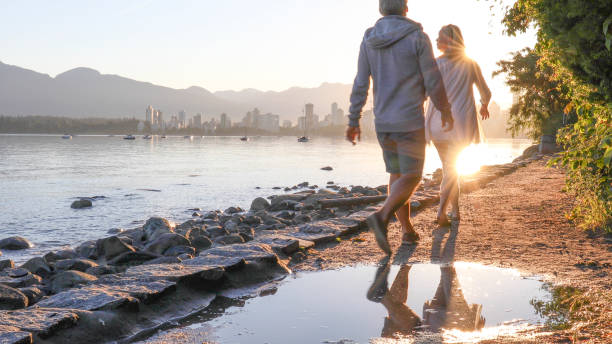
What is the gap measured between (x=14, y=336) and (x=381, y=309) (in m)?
2.01

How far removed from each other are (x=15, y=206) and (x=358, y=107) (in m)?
16.1

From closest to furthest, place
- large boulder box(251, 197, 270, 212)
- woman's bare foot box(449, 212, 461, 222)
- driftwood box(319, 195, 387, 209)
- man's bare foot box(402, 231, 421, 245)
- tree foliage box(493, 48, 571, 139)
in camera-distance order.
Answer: man's bare foot box(402, 231, 421, 245)
woman's bare foot box(449, 212, 461, 222)
driftwood box(319, 195, 387, 209)
large boulder box(251, 197, 270, 212)
tree foliage box(493, 48, 571, 139)

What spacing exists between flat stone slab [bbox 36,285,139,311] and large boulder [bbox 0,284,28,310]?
0.92 meters

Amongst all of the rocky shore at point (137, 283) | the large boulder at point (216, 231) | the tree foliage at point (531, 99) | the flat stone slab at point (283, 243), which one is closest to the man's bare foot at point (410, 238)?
the rocky shore at point (137, 283)

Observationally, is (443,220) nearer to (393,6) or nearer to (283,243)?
(283,243)

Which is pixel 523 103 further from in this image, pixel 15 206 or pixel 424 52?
pixel 424 52

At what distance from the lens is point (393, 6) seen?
4363mm

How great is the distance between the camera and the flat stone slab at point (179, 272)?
358 cm

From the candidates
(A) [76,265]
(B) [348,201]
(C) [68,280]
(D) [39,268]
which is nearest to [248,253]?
(C) [68,280]

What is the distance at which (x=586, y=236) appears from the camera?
5.25 meters

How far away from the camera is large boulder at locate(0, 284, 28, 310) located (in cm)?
384

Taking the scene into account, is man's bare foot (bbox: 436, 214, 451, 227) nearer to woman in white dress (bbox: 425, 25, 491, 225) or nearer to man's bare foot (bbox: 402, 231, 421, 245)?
woman in white dress (bbox: 425, 25, 491, 225)

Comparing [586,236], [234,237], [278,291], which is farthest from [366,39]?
[234,237]

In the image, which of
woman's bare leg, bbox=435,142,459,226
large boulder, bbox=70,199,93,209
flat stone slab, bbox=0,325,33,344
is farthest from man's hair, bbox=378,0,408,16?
large boulder, bbox=70,199,93,209
